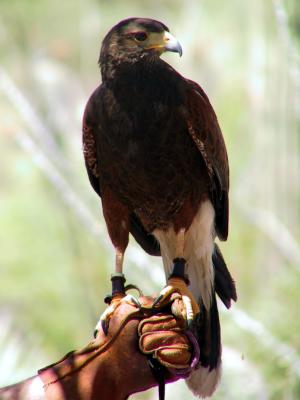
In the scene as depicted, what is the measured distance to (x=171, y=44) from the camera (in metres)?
4.52

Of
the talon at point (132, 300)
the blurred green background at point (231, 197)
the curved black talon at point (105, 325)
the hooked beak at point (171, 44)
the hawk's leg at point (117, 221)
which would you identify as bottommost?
the curved black talon at point (105, 325)

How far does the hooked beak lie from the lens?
449 centimetres

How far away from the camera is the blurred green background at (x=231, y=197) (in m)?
8.41

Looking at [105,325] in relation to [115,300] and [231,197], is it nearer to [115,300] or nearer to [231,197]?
[115,300]

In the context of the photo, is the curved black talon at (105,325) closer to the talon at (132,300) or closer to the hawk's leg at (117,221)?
the talon at (132,300)

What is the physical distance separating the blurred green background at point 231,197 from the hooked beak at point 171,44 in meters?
3.11

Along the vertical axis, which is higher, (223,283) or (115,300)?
(223,283)

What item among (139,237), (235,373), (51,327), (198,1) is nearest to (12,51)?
(198,1)

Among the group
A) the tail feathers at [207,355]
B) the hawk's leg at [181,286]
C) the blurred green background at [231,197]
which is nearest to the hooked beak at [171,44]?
the hawk's leg at [181,286]

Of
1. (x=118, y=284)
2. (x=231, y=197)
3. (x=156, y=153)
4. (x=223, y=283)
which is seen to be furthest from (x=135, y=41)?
(x=231, y=197)

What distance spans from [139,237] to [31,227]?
5926 millimetres

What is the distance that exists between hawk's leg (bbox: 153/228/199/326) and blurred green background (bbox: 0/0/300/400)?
2745 millimetres

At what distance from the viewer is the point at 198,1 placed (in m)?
14.0

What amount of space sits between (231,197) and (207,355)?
551 cm
